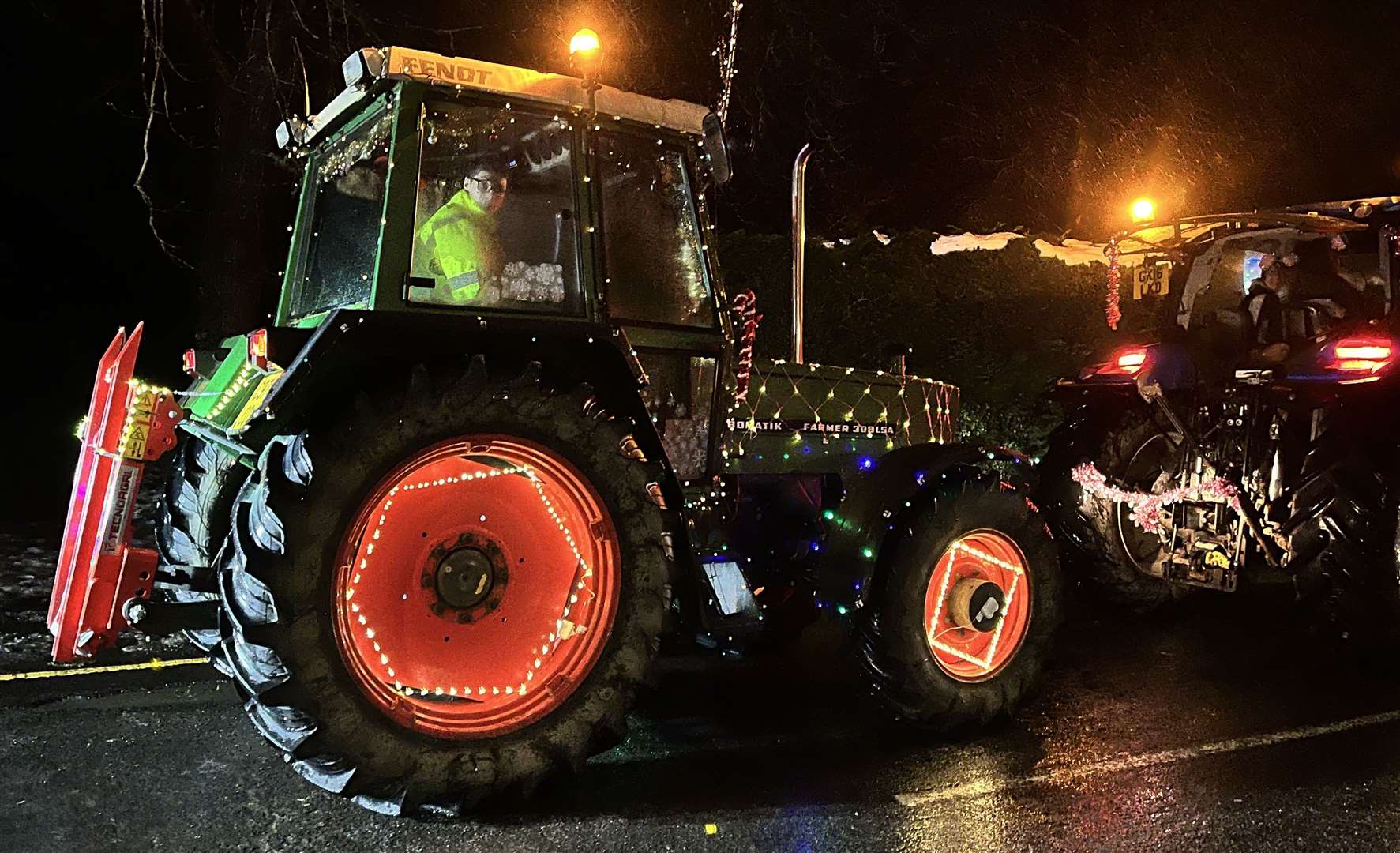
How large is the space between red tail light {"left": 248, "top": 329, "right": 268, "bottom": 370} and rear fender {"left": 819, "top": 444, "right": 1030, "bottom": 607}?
234cm

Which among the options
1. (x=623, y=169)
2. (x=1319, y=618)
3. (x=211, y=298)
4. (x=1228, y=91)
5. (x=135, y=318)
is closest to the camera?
(x=623, y=169)

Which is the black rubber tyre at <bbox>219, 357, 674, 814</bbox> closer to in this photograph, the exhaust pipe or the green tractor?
the green tractor

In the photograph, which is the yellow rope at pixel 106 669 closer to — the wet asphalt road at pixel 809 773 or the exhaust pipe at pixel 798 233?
the wet asphalt road at pixel 809 773

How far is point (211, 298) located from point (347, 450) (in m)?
8.48

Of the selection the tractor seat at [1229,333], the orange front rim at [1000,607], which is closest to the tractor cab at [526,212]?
the orange front rim at [1000,607]

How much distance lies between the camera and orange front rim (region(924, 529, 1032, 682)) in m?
4.23

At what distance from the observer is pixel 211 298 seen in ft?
33.8

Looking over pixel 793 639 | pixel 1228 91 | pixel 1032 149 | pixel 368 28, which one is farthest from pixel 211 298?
pixel 1228 91

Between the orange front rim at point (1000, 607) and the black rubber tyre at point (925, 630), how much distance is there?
4cm

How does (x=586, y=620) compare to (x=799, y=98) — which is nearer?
(x=586, y=620)

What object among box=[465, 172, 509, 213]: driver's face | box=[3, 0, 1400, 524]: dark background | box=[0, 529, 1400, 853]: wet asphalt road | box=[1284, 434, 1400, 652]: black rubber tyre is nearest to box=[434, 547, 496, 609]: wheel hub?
box=[0, 529, 1400, 853]: wet asphalt road

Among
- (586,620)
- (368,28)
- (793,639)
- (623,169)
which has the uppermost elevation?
(368,28)

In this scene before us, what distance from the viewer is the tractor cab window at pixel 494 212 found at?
3.52 m

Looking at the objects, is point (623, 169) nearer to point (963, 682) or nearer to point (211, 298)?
point (963, 682)
